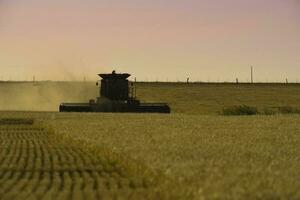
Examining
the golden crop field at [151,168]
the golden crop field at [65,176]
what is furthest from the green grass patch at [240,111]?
the golden crop field at [65,176]

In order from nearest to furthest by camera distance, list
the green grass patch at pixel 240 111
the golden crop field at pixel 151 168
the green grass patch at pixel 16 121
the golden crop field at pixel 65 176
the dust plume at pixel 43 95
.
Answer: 1. the golden crop field at pixel 151 168
2. the golden crop field at pixel 65 176
3. the green grass patch at pixel 16 121
4. the green grass patch at pixel 240 111
5. the dust plume at pixel 43 95

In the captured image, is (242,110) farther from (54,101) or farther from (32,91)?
(32,91)

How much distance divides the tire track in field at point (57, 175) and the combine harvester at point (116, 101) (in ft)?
89.2

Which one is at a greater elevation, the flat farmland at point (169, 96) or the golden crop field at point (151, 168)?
the flat farmland at point (169, 96)

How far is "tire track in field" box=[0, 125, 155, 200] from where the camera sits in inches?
656

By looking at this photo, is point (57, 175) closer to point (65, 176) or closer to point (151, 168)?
point (65, 176)

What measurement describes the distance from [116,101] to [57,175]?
132ft

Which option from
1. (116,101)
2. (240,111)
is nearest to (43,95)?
(240,111)

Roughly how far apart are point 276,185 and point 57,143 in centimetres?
2105

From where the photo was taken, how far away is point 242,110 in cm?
7412

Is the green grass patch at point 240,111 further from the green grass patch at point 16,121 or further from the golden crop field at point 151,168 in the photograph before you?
the golden crop field at point 151,168

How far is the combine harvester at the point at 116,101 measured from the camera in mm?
58594

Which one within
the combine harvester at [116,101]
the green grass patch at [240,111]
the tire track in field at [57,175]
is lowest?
the tire track in field at [57,175]

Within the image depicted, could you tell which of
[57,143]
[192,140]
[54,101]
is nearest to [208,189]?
[192,140]
